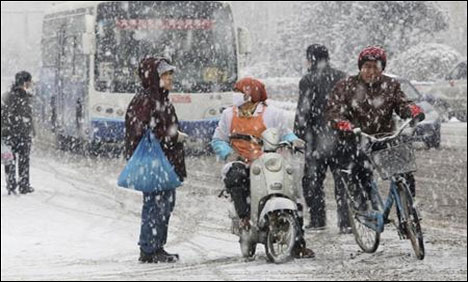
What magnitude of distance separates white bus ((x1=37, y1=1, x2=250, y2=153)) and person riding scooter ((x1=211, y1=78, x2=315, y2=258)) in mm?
10209

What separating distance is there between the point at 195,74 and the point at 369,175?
10.5 m

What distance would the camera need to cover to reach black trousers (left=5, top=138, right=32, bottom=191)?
45.2ft

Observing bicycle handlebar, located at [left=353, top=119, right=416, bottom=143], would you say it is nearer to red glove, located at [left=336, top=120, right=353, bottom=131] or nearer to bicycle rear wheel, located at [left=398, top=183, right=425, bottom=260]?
red glove, located at [left=336, top=120, right=353, bottom=131]

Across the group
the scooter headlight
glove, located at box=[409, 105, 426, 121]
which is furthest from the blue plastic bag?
glove, located at box=[409, 105, 426, 121]

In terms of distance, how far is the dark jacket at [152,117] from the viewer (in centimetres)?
802

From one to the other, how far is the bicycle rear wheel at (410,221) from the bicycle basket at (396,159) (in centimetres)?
21

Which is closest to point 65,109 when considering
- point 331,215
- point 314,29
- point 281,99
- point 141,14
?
point 141,14

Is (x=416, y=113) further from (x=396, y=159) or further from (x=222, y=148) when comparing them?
(x=222, y=148)

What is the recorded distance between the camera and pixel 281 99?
40281mm

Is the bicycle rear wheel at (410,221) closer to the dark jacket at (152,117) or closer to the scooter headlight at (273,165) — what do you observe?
the scooter headlight at (273,165)

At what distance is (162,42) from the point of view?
736 inches

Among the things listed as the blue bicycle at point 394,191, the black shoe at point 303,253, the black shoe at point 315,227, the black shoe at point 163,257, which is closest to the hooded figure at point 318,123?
the black shoe at point 315,227

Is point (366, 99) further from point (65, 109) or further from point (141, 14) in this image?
point (65, 109)

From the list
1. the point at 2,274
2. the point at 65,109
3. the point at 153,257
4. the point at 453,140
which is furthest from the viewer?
the point at 453,140
